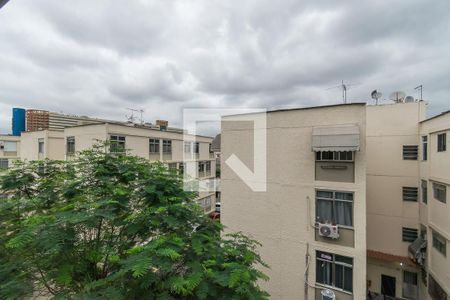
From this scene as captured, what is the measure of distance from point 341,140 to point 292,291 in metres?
6.12

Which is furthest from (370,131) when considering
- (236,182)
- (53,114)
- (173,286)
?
(53,114)

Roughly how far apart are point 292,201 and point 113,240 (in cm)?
658

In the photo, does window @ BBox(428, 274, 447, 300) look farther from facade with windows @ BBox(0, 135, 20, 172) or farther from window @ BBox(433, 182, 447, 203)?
facade with windows @ BBox(0, 135, 20, 172)

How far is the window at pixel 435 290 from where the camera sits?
8.91 metres

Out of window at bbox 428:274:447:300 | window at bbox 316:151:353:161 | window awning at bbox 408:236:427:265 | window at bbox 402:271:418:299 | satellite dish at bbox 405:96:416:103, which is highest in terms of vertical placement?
satellite dish at bbox 405:96:416:103

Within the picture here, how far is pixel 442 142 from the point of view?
30.2ft

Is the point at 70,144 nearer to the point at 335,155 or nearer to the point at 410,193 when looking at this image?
the point at 335,155

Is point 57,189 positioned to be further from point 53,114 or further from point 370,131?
point 53,114

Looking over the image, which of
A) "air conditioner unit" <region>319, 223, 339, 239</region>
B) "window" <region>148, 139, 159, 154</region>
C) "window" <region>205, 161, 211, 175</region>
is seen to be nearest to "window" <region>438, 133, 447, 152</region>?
"air conditioner unit" <region>319, 223, 339, 239</region>

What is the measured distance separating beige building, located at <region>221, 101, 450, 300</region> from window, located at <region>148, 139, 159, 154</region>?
11754 millimetres

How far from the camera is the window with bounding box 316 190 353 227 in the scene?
809cm

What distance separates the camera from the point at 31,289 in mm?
3730

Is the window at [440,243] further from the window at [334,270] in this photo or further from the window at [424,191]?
the window at [334,270]

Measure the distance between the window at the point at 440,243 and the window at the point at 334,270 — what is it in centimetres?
443
